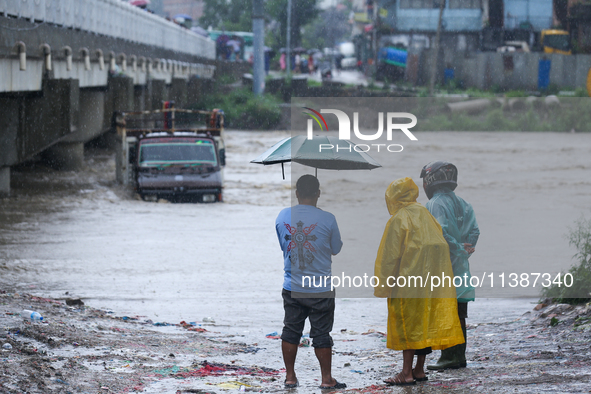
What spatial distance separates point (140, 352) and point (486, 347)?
3.08m

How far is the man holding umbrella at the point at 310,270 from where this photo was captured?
538 centimetres

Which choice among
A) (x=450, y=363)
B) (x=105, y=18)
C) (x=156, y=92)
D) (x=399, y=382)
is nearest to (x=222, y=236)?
(x=450, y=363)

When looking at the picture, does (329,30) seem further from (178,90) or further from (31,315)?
(31,315)

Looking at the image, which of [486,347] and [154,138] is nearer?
[486,347]

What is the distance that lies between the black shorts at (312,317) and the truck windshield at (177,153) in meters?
14.1

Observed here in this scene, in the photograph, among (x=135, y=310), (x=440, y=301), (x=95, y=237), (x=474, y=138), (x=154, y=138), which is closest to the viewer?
(x=440, y=301)

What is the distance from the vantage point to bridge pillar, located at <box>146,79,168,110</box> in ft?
120

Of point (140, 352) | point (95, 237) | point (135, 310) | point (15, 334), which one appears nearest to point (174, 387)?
point (140, 352)

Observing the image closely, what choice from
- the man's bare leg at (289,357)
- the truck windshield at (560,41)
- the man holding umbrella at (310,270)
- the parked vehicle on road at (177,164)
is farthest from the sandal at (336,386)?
the truck windshield at (560,41)

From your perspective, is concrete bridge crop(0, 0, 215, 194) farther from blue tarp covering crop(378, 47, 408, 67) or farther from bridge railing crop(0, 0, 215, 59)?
blue tarp covering crop(378, 47, 408, 67)

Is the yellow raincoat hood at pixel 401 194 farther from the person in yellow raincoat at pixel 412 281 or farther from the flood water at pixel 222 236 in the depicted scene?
the flood water at pixel 222 236

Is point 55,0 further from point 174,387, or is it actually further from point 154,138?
point 174,387

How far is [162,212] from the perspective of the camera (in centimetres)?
1836

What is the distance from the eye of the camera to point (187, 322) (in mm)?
8414
